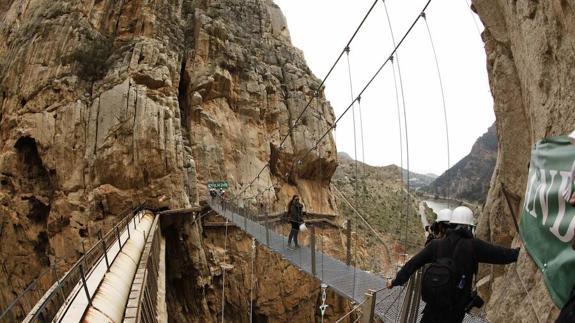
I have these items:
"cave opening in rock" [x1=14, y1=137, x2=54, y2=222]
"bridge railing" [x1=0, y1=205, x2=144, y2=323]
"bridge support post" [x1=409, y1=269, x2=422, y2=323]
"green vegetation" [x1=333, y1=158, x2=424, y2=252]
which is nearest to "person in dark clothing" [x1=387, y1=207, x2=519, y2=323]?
"bridge support post" [x1=409, y1=269, x2=422, y2=323]

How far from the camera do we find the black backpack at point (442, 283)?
2.04 m

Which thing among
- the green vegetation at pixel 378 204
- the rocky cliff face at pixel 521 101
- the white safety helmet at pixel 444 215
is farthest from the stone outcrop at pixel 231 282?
the green vegetation at pixel 378 204

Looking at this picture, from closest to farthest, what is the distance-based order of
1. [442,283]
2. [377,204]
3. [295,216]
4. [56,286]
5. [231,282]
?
[442,283], [56,286], [295,216], [231,282], [377,204]

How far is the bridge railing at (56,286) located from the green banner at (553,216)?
2.61 meters

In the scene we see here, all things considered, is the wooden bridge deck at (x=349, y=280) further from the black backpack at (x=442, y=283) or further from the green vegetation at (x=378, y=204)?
the green vegetation at (x=378, y=204)

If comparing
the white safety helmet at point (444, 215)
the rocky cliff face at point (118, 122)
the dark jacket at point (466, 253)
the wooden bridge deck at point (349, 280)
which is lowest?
the wooden bridge deck at point (349, 280)

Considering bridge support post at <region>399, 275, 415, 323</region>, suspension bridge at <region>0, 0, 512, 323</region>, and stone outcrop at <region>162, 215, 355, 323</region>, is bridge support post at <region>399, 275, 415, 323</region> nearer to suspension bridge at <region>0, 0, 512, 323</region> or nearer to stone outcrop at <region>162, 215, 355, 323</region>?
suspension bridge at <region>0, 0, 512, 323</region>

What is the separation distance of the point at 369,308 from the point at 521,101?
7.25ft

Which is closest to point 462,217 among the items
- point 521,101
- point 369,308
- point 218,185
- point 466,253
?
point 466,253

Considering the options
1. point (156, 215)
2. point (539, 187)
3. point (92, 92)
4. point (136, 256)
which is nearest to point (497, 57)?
point (539, 187)

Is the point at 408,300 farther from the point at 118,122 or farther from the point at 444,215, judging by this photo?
the point at 118,122

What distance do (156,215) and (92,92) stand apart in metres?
5.24

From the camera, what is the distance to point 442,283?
6.71ft

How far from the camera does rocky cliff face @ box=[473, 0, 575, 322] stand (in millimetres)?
1956
